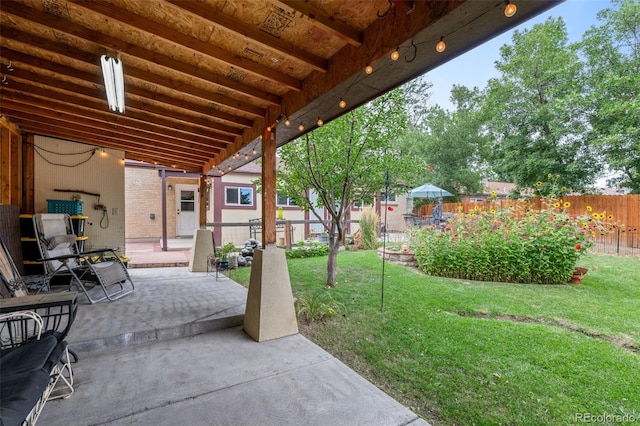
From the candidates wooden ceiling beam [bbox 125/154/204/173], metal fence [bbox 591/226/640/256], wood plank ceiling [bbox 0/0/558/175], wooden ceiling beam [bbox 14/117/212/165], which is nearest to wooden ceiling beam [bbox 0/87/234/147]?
wood plank ceiling [bbox 0/0/558/175]

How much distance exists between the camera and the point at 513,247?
203 inches

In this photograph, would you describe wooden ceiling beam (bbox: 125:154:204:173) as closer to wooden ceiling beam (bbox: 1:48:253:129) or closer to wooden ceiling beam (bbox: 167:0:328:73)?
wooden ceiling beam (bbox: 1:48:253:129)

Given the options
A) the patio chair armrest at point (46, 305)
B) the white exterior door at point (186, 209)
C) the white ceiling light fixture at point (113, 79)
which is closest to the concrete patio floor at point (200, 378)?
the patio chair armrest at point (46, 305)

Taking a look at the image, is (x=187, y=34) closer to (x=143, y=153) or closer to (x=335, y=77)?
(x=335, y=77)

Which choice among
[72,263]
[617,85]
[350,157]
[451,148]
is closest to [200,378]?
[72,263]

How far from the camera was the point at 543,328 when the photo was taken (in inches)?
126

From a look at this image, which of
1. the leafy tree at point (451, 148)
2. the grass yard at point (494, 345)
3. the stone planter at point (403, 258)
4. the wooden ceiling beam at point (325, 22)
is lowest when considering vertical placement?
the grass yard at point (494, 345)

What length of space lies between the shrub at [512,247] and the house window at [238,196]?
753 centimetres

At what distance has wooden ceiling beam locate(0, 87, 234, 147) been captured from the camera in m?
3.49

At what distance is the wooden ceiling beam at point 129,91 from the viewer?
2652mm

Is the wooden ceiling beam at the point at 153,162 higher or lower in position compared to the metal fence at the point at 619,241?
higher

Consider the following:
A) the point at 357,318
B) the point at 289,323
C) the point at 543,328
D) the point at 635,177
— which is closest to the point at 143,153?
the point at 289,323

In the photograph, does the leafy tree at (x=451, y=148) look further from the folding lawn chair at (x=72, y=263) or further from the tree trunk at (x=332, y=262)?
the folding lawn chair at (x=72, y=263)

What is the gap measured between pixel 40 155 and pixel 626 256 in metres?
13.0
